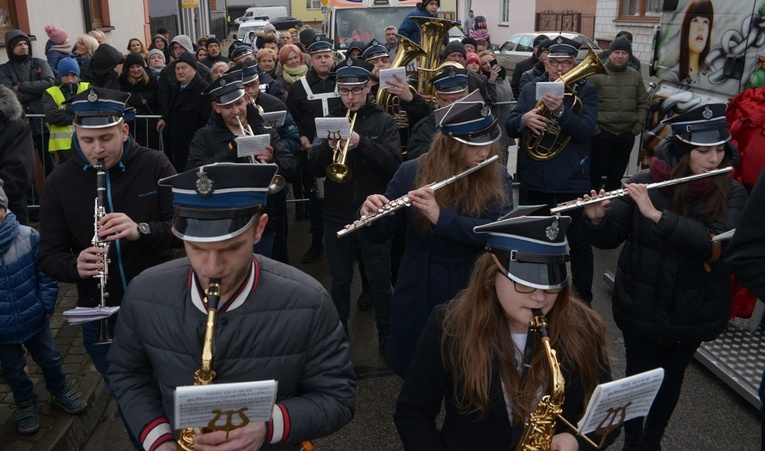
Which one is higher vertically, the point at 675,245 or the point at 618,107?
the point at 618,107

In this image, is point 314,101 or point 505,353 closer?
point 505,353

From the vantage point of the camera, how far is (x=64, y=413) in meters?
4.59

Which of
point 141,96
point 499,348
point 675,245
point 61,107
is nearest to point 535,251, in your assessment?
point 499,348

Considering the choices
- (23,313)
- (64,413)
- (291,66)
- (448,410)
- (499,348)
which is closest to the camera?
(499,348)

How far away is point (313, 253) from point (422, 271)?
379 cm

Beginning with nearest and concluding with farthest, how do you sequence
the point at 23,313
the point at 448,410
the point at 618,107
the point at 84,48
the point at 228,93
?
the point at 448,410, the point at 23,313, the point at 228,93, the point at 618,107, the point at 84,48

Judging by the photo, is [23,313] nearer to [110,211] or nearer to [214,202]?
[110,211]

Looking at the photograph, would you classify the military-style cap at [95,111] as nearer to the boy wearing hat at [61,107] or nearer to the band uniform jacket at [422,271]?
the band uniform jacket at [422,271]

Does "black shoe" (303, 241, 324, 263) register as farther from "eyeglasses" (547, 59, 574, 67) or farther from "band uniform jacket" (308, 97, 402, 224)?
"eyeglasses" (547, 59, 574, 67)

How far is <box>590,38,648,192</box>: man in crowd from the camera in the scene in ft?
26.6

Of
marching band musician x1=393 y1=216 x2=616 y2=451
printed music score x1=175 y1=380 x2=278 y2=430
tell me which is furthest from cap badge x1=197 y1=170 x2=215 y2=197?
marching band musician x1=393 y1=216 x2=616 y2=451

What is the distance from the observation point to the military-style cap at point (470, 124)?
143 inches

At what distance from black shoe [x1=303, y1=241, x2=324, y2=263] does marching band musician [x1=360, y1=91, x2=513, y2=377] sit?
3.58m

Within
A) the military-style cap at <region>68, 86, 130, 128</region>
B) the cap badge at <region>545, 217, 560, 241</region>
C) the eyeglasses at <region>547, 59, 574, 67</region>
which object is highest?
the eyeglasses at <region>547, 59, 574, 67</region>
